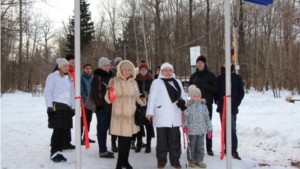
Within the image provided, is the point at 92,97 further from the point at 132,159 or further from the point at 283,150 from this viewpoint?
the point at 283,150

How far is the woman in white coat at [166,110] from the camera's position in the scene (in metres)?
4.80

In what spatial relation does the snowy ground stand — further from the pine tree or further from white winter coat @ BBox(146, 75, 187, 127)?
the pine tree

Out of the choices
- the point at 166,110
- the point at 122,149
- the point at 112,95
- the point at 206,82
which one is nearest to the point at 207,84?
the point at 206,82

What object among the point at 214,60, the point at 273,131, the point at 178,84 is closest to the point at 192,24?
the point at 214,60

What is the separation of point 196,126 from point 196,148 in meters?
0.42

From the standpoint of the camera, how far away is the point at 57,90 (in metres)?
5.02

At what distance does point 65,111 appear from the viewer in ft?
16.7

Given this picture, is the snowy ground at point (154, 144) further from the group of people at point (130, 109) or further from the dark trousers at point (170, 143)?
the group of people at point (130, 109)

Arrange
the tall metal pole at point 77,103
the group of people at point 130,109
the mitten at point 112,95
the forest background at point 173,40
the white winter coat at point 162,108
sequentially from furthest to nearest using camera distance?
1. the forest background at point 173,40
2. the white winter coat at point 162,108
3. the group of people at point 130,109
4. the mitten at point 112,95
5. the tall metal pole at point 77,103

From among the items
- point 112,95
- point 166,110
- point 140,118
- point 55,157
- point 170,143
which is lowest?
point 55,157

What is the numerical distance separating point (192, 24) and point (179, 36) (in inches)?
92.7

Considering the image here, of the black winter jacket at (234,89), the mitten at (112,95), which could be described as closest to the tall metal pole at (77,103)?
the mitten at (112,95)

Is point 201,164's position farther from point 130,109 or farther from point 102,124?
point 102,124

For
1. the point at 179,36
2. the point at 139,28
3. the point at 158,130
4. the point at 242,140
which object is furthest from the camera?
the point at 139,28
